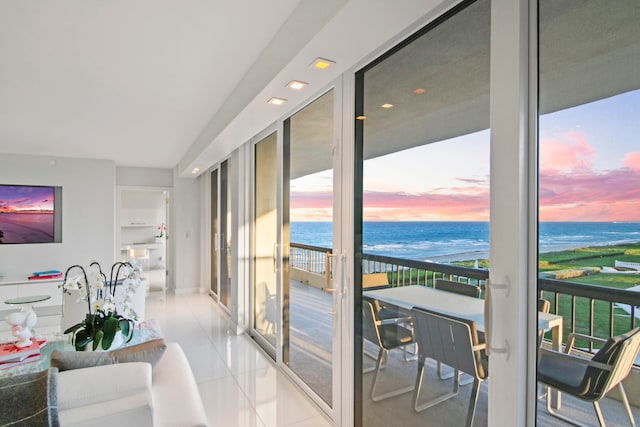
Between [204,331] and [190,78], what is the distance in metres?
3.21

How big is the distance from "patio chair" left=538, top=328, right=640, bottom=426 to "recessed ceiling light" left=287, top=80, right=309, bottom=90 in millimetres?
1993

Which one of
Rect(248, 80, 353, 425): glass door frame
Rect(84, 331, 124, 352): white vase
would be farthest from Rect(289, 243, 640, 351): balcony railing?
Rect(84, 331, 124, 352): white vase

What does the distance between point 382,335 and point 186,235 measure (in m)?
6.16

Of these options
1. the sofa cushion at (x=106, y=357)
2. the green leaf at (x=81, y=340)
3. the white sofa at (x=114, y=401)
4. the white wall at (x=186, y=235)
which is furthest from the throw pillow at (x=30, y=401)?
the white wall at (x=186, y=235)

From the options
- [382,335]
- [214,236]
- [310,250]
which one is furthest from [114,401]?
[214,236]

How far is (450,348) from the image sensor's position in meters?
1.58

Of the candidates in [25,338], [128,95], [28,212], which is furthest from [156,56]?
[28,212]

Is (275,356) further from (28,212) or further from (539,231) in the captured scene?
(28,212)

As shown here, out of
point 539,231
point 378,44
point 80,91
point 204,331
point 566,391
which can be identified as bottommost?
point 204,331

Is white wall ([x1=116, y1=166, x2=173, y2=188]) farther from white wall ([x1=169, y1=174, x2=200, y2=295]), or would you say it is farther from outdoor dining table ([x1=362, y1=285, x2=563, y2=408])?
outdoor dining table ([x1=362, y1=285, x2=563, y2=408])

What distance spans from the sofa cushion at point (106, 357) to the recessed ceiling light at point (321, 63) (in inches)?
69.4

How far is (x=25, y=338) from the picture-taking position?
2.37 meters

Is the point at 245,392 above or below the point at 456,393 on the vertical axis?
below

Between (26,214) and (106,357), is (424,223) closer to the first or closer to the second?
(106,357)
